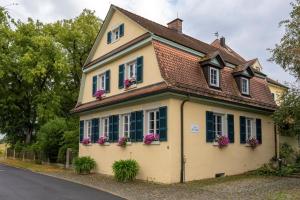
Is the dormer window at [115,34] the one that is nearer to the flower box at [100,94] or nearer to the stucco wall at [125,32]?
the stucco wall at [125,32]

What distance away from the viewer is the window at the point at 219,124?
733 inches

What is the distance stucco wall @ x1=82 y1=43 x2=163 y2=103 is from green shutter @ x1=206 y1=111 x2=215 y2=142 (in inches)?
121

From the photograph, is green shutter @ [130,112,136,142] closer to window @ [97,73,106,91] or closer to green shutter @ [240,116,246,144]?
window @ [97,73,106,91]

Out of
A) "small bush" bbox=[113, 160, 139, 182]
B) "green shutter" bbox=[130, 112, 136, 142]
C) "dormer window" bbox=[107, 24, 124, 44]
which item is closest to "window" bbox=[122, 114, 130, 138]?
"green shutter" bbox=[130, 112, 136, 142]

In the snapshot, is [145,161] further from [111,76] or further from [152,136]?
[111,76]

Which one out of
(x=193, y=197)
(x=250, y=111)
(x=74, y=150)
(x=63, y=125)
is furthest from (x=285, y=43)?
(x=63, y=125)

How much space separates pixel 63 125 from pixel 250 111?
14.8 m

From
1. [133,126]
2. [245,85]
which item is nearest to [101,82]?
→ [133,126]

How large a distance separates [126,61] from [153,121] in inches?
166

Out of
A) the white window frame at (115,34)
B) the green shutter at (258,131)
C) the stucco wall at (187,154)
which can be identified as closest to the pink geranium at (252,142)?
the stucco wall at (187,154)

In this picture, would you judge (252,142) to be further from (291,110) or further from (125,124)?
(125,124)

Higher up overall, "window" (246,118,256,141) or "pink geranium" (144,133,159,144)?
"window" (246,118,256,141)

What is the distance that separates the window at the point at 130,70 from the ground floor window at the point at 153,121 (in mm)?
2727

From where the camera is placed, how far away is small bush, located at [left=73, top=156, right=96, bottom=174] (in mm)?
20938
